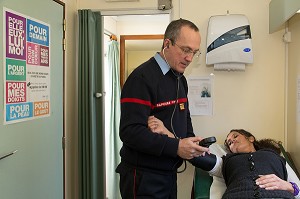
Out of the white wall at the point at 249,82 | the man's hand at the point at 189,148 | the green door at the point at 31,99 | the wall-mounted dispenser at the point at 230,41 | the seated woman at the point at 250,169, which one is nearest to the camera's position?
the man's hand at the point at 189,148

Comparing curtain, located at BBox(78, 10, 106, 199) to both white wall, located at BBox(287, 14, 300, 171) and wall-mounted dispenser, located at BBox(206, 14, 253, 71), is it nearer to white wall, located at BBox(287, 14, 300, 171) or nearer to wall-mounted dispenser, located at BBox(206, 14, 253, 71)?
wall-mounted dispenser, located at BBox(206, 14, 253, 71)

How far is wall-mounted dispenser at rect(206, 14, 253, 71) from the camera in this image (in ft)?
7.25

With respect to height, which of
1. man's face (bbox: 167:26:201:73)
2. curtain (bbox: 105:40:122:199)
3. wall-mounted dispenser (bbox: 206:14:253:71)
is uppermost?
wall-mounted dispenser (bbox: 206:14:253:71)

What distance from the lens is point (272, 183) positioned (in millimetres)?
1535

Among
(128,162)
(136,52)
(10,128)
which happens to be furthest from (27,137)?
(136,52)

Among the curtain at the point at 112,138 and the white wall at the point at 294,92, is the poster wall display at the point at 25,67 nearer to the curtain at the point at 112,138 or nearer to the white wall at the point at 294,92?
the curtain at the point at 112,138

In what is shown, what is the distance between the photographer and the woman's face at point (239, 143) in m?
2.06

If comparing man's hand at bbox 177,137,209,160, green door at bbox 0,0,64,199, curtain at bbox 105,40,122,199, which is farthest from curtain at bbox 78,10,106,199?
man's hand at bbox 177,137,209,160

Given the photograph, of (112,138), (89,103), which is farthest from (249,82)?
(112,138)

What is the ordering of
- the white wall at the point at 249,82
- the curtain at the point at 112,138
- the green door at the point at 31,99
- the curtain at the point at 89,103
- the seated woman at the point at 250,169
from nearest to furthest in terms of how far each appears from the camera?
the seated woman at the point at 250,169, the green door at the point at 31,99, the white wall at the point at 249,82, the curtain at the point at 89,103, the curtain at the point at 112,138

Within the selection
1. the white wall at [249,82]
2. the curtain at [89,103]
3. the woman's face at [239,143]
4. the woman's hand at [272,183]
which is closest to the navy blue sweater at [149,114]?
the woman's hand at [272,183]

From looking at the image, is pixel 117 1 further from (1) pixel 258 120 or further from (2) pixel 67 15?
(1) pixel 258 120

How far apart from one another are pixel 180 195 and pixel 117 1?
5.69 ft

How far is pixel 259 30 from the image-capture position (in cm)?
237
